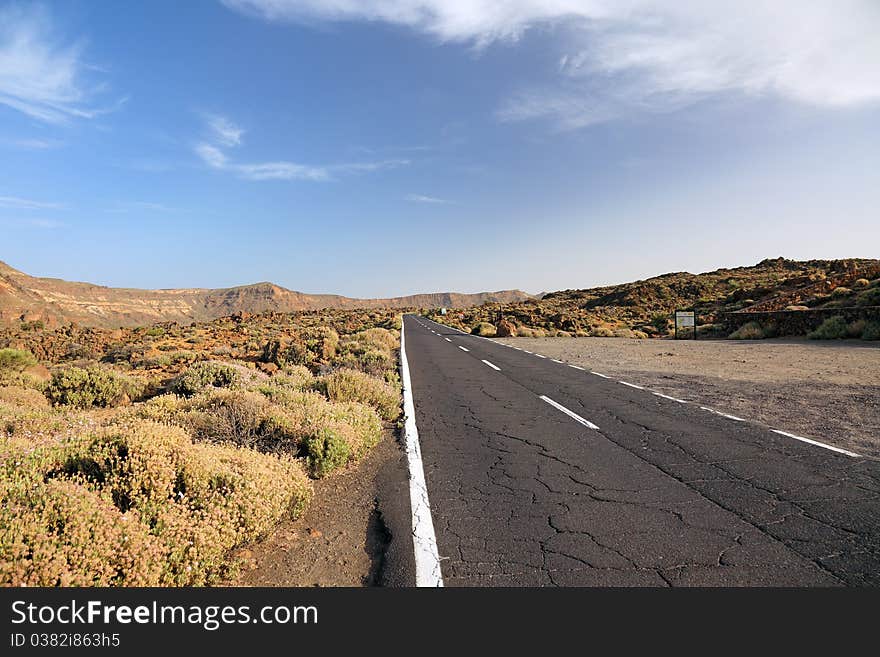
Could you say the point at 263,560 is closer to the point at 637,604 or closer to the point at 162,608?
the point at 162,608

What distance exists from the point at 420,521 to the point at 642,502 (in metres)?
2.10

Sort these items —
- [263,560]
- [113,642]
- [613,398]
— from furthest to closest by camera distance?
[613,398]
[263,560]
[113,642]

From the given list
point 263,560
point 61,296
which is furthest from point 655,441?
point 61,296

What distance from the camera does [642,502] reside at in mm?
4387

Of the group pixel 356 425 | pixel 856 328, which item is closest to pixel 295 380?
pixel 356 425

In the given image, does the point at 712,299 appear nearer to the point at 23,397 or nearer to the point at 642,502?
the point at 642,502

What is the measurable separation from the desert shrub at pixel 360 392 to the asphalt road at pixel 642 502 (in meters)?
0.70

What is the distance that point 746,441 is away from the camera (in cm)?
631

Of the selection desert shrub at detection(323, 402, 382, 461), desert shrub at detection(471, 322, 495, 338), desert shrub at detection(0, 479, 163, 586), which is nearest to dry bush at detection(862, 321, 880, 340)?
desert shrub at detection(471, 322, 495, 338)

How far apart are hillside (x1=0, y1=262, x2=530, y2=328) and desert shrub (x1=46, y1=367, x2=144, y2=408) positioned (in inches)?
1182

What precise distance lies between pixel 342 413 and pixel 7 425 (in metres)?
4.26

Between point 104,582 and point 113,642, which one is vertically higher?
point 104,582

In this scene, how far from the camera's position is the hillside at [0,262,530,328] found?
4041 centimetres

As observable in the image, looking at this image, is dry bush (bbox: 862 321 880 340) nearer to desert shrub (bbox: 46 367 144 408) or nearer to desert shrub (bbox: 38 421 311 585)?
desert shrub (bbox: 38 421 311 585)
